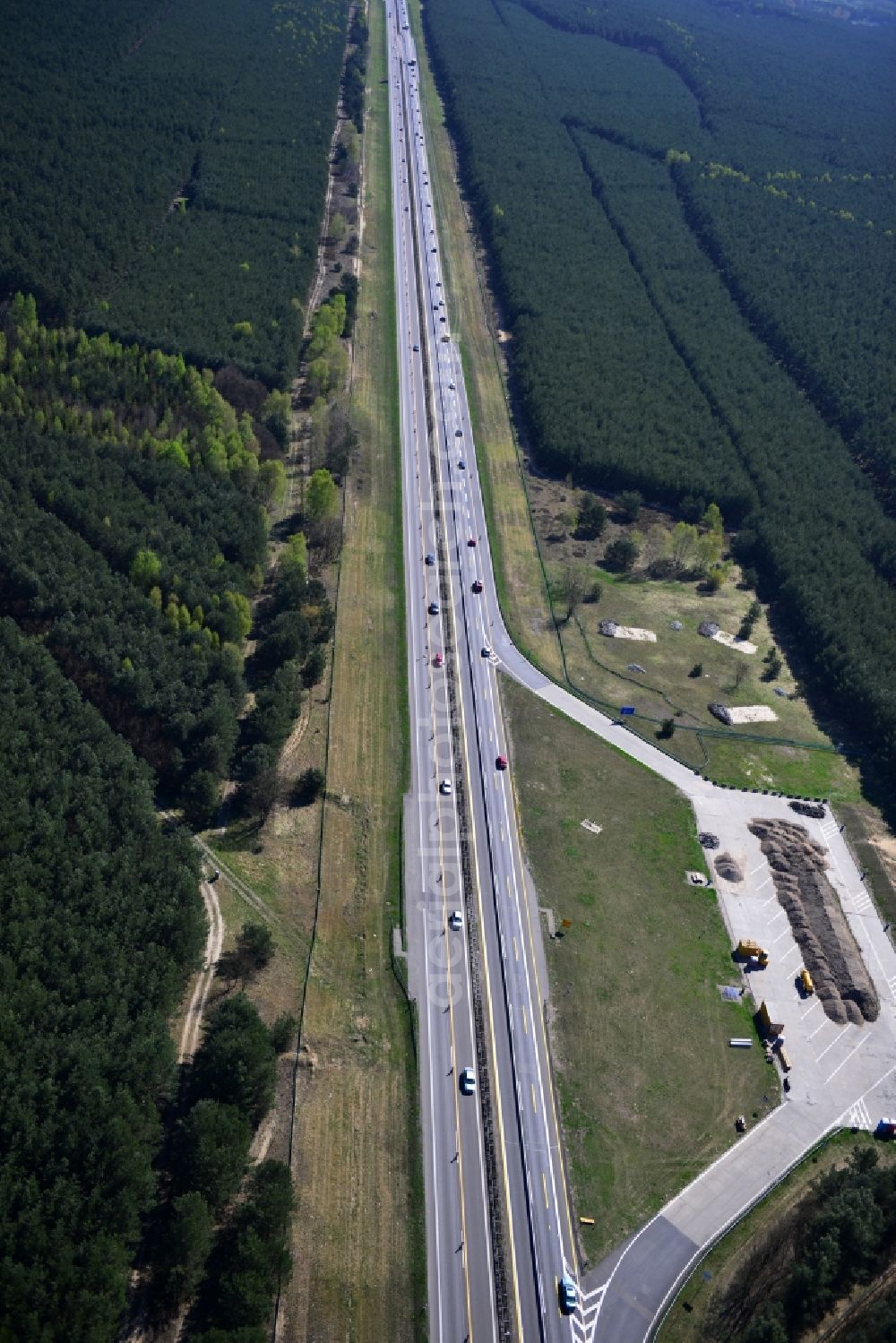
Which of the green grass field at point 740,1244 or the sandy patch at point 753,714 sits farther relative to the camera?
the sandy patch at point 753,714

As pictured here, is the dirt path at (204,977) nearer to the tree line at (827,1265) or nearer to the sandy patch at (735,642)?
the tree line at (827,1265)

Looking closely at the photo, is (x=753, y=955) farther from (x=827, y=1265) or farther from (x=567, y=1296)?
(x=567, y=1296)

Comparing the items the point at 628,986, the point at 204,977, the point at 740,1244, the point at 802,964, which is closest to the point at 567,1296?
the point at 740,1244

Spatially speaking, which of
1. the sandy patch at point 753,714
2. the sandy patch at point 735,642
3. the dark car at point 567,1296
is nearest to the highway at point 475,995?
the dark car at point 567,1296

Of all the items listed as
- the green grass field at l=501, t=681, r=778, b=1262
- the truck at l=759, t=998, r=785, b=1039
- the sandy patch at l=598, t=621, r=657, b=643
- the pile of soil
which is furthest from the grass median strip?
the pile of soil

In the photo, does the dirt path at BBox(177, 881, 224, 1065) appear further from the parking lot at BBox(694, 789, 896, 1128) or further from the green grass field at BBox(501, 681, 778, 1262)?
the parking lot at BBox(694, 789, 896, 1128)
